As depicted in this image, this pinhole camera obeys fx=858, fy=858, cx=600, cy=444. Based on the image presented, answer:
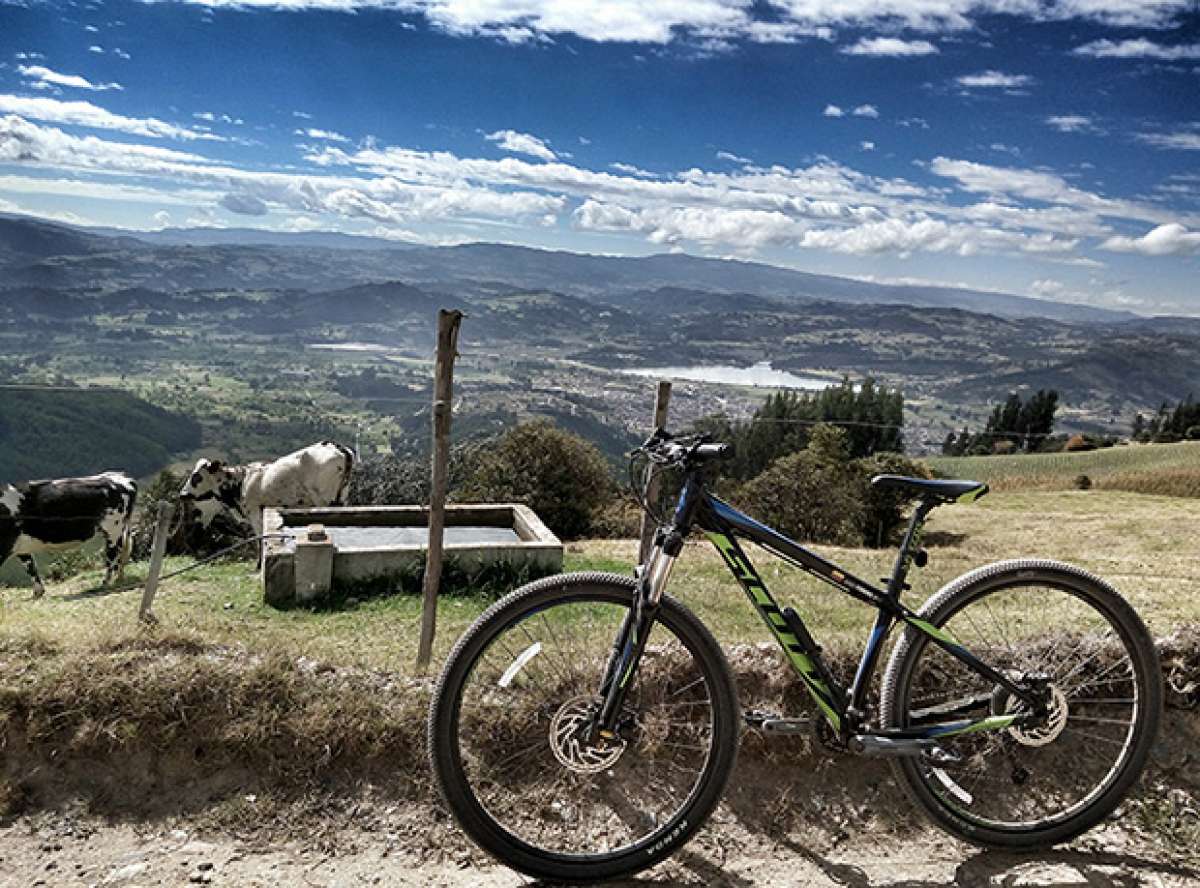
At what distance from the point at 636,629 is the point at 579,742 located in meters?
0.50

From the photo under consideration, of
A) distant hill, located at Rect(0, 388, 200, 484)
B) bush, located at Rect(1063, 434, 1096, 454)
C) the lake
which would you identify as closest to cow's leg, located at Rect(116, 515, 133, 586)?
the lake

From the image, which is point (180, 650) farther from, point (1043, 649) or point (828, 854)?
point (1043, 649)

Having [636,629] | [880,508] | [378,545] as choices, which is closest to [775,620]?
[636,629]

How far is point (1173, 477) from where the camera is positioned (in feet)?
95.2

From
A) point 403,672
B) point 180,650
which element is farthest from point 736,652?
point 180,650

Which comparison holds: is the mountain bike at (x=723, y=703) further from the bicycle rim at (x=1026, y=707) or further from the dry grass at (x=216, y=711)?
the dry grass at (x=216, y=711)

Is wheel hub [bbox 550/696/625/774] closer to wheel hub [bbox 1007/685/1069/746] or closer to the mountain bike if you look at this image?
the mountain bike

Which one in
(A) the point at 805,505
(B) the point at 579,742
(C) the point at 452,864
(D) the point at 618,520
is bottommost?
(D) the point at 618,520

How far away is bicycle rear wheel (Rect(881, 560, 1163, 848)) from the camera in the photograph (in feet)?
11.5

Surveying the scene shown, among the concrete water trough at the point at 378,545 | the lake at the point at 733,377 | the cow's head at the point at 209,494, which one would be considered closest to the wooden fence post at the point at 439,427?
the concrete water trough at the point at 378,545

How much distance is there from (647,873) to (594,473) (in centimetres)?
1415

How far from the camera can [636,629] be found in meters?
3.17

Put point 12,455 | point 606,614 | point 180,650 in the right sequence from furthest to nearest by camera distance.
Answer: point 12,455 → point 180,650 → point 606,614

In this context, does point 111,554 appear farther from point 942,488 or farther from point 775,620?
point 942,488
